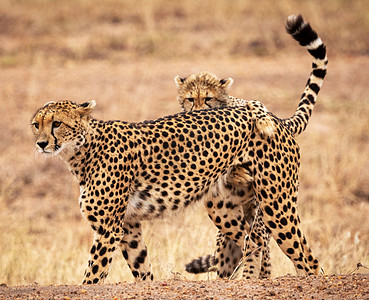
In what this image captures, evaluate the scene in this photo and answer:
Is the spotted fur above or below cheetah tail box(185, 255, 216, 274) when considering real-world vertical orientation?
above

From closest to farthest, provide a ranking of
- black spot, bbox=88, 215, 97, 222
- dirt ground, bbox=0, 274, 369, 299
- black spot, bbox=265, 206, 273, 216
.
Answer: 1. dirt ground, bbox=0, 274, 369, 299
2. black spot, bbox=88, 215, 97, 222
3. black spot, bbox=265, 206, 273, 216

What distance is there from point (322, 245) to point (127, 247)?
2.44 m

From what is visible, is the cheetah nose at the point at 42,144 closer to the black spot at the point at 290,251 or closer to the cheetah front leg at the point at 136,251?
the cheetah front leg at the point at 136,251

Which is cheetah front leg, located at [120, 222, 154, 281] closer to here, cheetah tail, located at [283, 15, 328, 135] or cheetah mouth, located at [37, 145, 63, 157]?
cheetah mouth, located at [37, 145, 63, 157]

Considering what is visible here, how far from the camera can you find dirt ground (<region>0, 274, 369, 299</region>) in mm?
3422

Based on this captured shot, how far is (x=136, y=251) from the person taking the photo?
4398 millimetres

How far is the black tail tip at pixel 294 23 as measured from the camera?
14.7 feet

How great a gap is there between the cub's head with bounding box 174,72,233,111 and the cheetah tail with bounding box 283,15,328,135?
808 mm

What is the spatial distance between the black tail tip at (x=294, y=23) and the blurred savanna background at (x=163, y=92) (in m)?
1.18

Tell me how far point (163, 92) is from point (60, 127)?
6616mm

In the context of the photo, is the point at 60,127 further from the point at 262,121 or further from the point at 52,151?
the point at 262,121

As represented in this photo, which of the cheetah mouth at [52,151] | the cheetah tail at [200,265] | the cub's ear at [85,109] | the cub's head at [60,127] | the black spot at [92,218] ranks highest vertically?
the cub's ear at [85,109]

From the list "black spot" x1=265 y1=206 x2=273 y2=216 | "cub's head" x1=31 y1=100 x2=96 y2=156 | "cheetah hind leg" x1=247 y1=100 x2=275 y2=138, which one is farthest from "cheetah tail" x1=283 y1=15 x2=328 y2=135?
"cub's head" x1=31 y1=100 x2=96 y2=156

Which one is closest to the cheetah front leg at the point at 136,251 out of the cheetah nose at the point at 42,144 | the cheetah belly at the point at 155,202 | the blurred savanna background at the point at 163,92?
the cheetah belly at the point at 155,202
